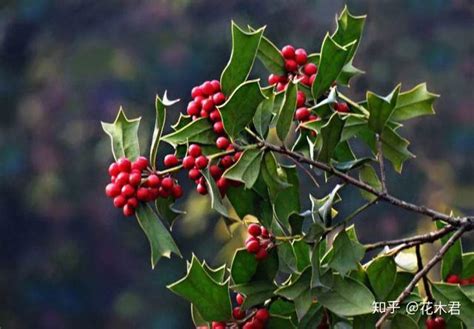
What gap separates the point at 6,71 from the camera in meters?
3.33

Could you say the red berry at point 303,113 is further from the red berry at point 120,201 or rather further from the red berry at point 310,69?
the red berry at point 120,201

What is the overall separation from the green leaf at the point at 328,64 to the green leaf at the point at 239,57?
0.05m

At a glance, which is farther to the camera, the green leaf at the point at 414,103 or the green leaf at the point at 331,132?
the green leaf at the point at 414,103

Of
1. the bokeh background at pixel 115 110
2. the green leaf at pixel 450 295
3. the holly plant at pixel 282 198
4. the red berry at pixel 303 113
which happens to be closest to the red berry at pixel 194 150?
the holly plant at pixel 282 198

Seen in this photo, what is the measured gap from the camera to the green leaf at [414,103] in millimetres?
799

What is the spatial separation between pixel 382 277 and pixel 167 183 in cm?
18

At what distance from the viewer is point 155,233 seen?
71 cm

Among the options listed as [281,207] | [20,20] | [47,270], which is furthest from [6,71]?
[281,207]

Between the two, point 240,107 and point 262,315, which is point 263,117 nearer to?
point 240,107

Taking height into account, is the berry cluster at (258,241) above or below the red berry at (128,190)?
below

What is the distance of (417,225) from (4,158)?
54.6 inches

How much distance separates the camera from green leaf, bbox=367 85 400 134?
731 mm

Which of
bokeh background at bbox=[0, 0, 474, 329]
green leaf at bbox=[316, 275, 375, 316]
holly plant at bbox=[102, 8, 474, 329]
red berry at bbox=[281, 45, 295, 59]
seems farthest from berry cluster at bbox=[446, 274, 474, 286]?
bokeh background at bbox=[0, 0, 474, 329]

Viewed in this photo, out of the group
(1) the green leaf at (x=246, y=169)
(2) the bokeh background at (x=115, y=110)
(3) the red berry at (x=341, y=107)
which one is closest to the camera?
(1) the green leaf at (x=246, y=169)
